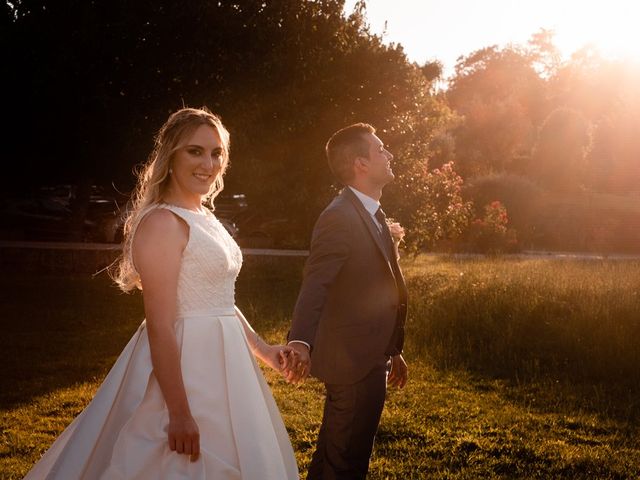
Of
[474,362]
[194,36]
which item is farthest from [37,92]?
[474,362]

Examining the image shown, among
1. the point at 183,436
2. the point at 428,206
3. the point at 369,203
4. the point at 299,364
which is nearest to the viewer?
the point at 183,436

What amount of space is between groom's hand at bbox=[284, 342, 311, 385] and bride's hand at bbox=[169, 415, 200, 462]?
2.97 ft

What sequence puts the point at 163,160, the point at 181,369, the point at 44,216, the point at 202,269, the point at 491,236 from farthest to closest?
the point at 44,216 → the point at 491,236 → the point at 163,160 → the point at 202,269 → the point at 181,369

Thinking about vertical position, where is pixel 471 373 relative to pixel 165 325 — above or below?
below

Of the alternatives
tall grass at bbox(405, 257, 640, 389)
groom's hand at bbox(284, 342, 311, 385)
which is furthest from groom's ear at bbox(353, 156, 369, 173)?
tall grass at bbox(405, 257, 640, 389)

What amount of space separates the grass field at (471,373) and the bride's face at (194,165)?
12.4 feet

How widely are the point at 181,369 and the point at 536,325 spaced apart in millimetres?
9252

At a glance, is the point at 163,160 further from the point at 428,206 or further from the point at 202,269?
the point at 428,206

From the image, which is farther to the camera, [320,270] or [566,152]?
[566,152]

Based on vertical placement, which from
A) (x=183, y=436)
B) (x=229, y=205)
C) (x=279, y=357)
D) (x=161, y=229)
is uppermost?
(x=161, y=229)

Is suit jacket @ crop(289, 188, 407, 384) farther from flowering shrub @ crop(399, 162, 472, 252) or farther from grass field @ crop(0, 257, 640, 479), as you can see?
flowering shrub @ crop(399, 162, 472, 252)

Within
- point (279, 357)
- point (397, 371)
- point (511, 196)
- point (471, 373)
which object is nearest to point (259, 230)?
point (511, 196)

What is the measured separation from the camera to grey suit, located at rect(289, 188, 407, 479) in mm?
4336

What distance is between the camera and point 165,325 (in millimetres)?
3342
